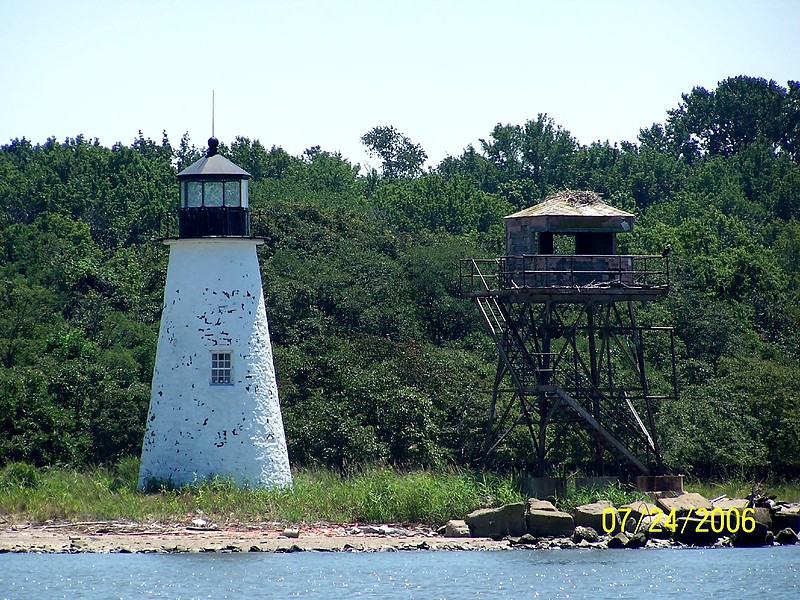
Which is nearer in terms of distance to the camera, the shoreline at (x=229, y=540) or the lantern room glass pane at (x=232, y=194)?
the shoreline at (x=229, y=540)

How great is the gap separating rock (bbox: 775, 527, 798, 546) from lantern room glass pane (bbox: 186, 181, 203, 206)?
1658 cm

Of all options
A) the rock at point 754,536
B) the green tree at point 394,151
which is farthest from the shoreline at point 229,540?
the green tree at point 394,151

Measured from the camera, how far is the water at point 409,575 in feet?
104

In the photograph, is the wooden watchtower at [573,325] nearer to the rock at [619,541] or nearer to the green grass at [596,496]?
the green grass at [596,496]

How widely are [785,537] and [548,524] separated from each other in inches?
232

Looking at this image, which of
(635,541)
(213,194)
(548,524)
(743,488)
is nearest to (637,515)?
(635,541)

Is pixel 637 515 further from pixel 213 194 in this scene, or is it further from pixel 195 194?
pixel 195 194

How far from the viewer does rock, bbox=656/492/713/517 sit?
130 ft

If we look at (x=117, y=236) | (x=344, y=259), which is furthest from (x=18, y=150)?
(x=344, y=259)

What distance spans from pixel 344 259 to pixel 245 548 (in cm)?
2164

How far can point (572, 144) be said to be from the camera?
98.1 meters

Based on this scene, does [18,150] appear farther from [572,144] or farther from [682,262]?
[682,262]
